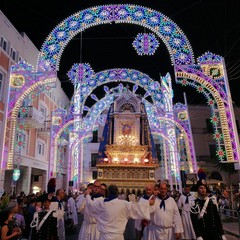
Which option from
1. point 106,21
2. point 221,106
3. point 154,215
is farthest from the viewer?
point 106,21

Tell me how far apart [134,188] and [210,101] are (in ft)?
50.4

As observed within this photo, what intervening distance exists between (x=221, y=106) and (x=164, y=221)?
8.09m

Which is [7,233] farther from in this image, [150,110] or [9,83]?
[150,110]

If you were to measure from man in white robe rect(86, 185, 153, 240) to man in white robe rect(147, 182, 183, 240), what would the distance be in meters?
0.86

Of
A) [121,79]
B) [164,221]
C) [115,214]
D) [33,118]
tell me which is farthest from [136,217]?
[121,79]

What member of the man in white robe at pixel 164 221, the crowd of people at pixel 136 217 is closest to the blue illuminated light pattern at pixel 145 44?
the crowd of people at pixel 136 217

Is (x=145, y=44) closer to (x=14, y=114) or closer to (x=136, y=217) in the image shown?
(x=14, y=114)

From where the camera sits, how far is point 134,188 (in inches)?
1004

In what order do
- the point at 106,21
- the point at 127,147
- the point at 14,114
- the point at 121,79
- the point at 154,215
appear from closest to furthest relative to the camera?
1. the point at 154,215
2. the point at 14,114
3. the point at 106,21
4. the point at 121,79
5. the point at 127,147

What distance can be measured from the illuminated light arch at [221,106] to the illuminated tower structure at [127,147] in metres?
15.1

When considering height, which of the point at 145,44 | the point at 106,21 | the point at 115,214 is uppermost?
the point at 106,21

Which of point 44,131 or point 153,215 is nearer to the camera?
point 153,215

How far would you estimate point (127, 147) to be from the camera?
28.0 metres

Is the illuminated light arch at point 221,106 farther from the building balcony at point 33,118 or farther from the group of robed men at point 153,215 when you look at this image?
the building balcony at point 33,118
